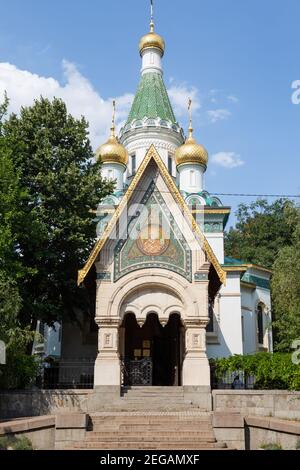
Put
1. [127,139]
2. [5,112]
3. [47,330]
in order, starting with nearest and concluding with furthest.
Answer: [5,112]
[47,330]
[127,139]

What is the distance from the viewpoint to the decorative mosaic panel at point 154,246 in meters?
15.7

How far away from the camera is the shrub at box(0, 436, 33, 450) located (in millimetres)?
11234

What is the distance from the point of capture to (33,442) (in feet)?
39.3

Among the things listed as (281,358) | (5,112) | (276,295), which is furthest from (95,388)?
(5,112)

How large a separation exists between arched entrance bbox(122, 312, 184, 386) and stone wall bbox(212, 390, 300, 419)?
12.3 ft

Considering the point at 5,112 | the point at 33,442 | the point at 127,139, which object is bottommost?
the point at 33,442

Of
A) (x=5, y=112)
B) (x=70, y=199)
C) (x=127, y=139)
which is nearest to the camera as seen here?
(x=5, y=112)

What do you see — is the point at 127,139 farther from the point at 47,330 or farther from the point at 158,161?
the point at 158,161

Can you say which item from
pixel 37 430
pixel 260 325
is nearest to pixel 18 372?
pixel 37 430

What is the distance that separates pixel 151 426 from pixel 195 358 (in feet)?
9.51

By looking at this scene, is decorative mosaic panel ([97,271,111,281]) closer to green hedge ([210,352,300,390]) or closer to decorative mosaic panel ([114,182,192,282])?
decorative mosaic panel ([114,182,192,282])

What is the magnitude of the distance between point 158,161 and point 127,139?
16.4m

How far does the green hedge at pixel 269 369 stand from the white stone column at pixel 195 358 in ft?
4.64

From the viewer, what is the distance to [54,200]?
1811 centimetres
